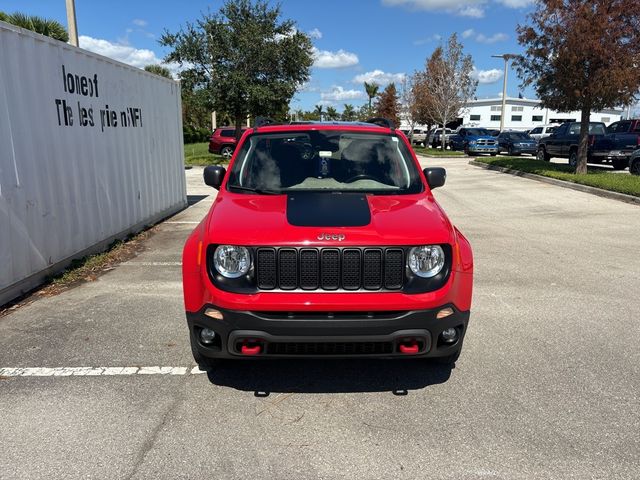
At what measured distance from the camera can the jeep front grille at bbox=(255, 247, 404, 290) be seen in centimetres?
308

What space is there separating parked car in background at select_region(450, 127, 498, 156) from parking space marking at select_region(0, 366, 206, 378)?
95.0ft

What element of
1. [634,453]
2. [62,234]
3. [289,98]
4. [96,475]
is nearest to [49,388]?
[96,475]

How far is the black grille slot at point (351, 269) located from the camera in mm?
3092

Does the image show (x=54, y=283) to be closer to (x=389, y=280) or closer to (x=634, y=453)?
(x=389, y=280)

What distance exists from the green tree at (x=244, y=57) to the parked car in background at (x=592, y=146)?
39.7 feet

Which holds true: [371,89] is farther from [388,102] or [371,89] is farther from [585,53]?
[585,53]

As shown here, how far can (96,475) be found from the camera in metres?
2.67

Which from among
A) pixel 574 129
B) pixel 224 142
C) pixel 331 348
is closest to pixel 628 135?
pixel 574 129

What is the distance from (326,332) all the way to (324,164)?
70.3 inches

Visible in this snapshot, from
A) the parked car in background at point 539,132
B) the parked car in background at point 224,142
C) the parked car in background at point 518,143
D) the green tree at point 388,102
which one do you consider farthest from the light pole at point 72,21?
the green tree at point 388,102

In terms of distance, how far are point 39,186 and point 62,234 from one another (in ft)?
2.50

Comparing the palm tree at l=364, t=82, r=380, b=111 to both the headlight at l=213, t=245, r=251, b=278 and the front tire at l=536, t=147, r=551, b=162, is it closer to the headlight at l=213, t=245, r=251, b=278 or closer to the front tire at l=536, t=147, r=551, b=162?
the front tire at l=536, t=147, r=551, b=162

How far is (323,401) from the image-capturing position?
341 cm

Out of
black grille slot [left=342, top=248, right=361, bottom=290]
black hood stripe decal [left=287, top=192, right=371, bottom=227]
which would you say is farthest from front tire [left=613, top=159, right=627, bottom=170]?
black grille slot [left=342, top=248, right=361, bottom=290]
